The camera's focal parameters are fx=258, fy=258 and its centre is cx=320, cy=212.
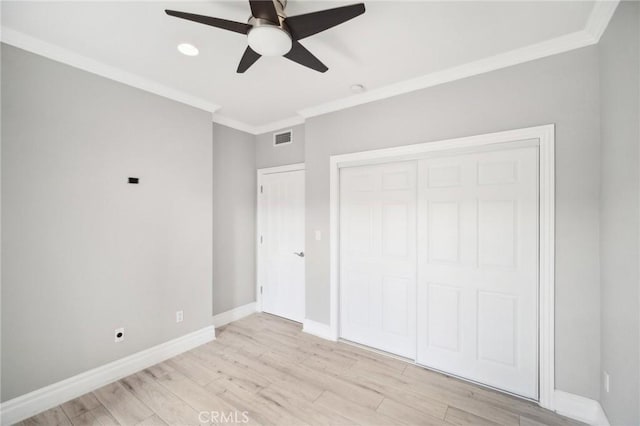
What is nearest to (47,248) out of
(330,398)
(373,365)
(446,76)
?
(330,398)

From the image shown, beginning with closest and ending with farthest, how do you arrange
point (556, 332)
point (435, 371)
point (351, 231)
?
point (556, 332) → point (435, 371) → point (351, 231)

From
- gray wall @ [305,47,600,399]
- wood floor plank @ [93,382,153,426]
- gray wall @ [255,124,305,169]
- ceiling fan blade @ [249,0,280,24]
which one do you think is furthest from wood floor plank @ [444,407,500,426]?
gray wall @ [255,124,305,169]

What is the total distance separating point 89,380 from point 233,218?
219cm

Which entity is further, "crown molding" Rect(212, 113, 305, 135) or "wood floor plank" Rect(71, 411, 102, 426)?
"crown molding" Rect(212, 113, 305, 135)

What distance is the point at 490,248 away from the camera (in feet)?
7.41

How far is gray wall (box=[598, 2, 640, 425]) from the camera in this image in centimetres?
137

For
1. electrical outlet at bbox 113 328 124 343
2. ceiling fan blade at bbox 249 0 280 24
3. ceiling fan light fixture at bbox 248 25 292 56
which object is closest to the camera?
ceiling fan blade at bbox 249 0 280 24

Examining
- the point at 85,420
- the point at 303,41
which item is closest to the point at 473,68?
the point at 303,41

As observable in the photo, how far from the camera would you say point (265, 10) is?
53.1 inches

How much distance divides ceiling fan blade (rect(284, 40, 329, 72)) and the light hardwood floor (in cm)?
258

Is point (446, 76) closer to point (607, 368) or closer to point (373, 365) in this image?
point (607, 368)

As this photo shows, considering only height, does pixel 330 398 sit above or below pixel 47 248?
below

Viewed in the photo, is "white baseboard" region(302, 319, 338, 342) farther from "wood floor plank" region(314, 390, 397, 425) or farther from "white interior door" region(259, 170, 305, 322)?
"wood floor plank" region(314, 390, 397, 425)

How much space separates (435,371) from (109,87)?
407 centimetres
